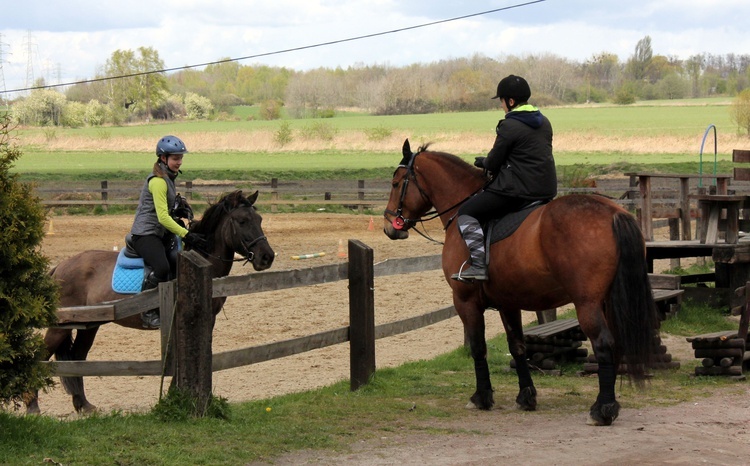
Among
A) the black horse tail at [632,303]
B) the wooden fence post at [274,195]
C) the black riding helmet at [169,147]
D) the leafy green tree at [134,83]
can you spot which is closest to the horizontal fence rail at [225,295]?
the black riding helmet at [169,147]

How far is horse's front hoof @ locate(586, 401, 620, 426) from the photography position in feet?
23.6

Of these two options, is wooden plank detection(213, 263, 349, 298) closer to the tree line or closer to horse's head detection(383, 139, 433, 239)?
horse's head detection(383, 139, 433, 239)

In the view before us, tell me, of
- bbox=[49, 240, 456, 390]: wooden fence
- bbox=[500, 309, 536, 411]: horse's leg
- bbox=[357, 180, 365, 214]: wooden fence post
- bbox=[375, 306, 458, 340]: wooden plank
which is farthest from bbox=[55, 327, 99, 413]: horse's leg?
bbox=[357, 180, 365, 214]: wooden fence post

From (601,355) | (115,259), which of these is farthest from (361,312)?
(115,259)

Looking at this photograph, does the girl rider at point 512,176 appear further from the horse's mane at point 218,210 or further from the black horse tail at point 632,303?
the horse's mane at point 218,210

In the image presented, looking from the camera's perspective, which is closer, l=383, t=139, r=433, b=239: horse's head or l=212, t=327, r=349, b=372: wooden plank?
l=212, t=327, r=349, b=372: wooden plank

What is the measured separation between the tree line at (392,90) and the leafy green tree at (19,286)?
81875mm

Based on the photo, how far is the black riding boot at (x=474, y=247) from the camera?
25.9 feet

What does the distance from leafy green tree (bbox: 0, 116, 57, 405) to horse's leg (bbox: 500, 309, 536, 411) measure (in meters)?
3.99

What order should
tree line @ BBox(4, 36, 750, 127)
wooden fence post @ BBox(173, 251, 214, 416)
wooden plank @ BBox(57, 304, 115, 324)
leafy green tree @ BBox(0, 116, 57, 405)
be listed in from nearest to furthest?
1. leafy green tree @ BBox(0, 116, 57, 405)
2. wooden fence post @ BBox(173, 251, 214, 416)
3. wooden plank @ BBox(57, 304, 115, 324)
4. tree line @ BBox(4, 36, 750, 127)

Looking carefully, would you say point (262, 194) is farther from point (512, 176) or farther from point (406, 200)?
point (512, 176)

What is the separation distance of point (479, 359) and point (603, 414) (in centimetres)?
132

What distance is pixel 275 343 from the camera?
7.72 metres

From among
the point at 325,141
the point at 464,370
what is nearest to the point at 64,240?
the point at 464,370
